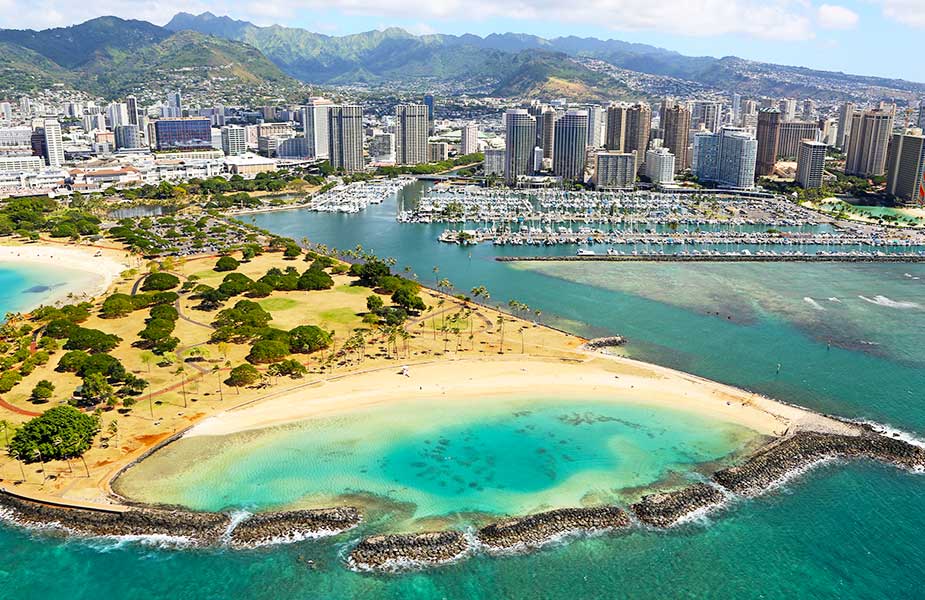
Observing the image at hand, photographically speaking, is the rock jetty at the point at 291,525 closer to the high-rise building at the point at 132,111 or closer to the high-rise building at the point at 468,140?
the high-rise building at the point at 468,140

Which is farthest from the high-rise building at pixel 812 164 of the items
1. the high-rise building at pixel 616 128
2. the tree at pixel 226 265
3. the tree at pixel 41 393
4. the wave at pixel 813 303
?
the tree at pixel 41 393

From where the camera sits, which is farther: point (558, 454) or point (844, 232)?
point (844, 232)

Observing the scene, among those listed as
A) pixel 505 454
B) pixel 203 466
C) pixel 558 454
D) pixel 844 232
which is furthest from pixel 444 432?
pixel 844 232

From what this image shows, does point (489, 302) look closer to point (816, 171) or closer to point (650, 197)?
point (650, 197)

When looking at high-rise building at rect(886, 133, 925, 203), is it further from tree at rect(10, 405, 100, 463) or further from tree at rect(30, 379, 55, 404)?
tree at rect(10, 405, 100, 463)

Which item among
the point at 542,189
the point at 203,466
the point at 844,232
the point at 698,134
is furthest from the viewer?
the point at 698,134

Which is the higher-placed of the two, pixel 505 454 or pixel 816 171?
pixel 816 171
